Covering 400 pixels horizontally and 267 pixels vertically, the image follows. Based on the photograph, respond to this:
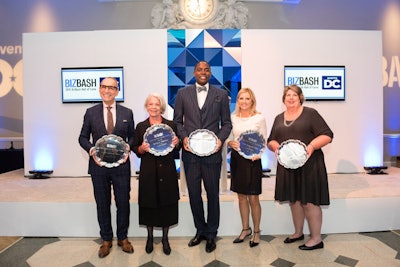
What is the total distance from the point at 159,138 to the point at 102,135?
52 centimetres

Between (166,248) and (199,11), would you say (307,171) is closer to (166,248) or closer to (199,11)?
(166,248)

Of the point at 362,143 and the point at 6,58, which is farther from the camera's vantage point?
the point at 6,58

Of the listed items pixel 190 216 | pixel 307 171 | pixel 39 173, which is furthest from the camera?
pixel 39 173

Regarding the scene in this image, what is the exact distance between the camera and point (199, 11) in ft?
23.7

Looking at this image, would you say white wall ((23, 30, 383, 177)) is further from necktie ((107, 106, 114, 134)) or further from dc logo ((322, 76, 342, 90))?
necktie ((107, 106, 114, 134))

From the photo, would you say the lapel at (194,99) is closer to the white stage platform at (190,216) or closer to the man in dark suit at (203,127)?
the man in dark suit at (203,127)

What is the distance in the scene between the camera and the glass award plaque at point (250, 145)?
113 inches

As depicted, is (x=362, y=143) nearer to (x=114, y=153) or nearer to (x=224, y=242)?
(x=224, y=242)

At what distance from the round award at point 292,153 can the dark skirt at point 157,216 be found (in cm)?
111

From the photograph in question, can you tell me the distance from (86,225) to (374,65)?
16.7 ft

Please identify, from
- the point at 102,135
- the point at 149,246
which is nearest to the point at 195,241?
the point at 149,246

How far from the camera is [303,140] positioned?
2.85 meters

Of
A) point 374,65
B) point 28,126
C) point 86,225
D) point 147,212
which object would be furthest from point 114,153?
point 374,65

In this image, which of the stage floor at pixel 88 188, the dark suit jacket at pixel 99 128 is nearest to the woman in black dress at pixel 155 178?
the dark suit jacket at pixel 99 128
